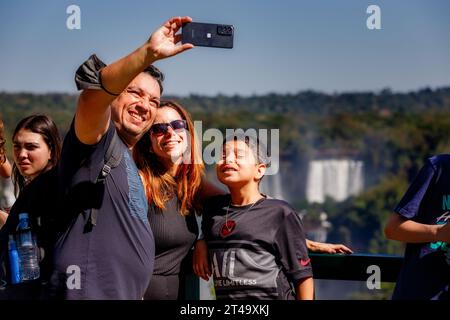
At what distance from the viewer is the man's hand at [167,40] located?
2031 mm

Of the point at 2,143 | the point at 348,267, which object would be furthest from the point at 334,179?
the point at 348,267

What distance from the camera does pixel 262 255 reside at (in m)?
2.63

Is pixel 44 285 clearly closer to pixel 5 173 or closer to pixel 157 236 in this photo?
pixel 157 236

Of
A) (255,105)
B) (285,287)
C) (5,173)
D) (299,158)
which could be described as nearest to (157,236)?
(285,287)

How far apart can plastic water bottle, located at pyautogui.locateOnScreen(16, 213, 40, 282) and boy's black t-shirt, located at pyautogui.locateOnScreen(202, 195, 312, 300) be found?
590 mm

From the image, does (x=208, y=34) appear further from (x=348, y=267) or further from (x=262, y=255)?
(x=348, y=267)

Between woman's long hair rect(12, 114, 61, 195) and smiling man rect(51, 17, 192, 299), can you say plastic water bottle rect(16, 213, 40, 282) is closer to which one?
smiling man rect(51, 17, 192, 299)

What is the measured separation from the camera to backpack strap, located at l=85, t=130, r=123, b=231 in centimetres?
220

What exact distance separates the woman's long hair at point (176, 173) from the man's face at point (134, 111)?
144 mm


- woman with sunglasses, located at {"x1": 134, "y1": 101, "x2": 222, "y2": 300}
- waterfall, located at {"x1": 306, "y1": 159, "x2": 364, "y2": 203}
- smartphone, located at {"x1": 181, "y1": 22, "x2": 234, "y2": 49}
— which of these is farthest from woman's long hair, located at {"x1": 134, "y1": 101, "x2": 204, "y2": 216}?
waterfall, located at {"x1": 306, "y1": 159, "x2": 364, "y2": 203}

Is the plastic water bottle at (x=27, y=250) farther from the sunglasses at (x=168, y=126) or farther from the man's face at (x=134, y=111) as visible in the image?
the sunglasses at (x=168, y=126)
